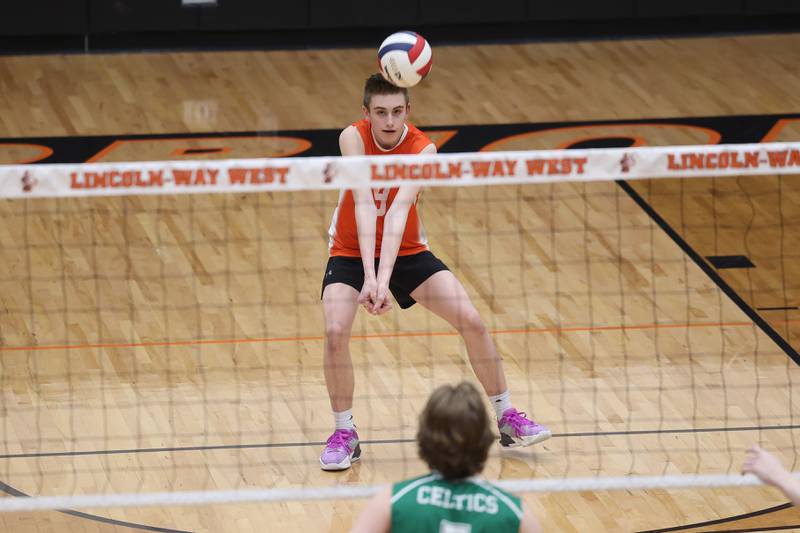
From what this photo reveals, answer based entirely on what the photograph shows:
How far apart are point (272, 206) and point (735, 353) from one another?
3.96 metres

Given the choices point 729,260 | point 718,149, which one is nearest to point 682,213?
point 729,260

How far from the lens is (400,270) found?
7176 millimetres

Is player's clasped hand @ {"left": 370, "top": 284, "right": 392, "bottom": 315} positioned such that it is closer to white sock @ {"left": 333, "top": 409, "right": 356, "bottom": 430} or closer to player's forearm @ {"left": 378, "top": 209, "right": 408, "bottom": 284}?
player's forearm @ {"left": 378, "top": 209, "right": 408, "bottom": 284}

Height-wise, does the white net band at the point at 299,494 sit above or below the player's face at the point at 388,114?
below

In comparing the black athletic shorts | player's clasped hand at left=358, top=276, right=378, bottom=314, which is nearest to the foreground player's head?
the black athletic shorts

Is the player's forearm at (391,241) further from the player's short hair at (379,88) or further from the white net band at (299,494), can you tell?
the white net band at (299,494)

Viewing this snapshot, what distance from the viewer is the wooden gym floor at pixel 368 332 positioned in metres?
7.15

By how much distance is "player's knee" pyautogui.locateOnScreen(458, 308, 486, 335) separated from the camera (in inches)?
278

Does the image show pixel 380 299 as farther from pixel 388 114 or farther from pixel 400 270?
pixel 388 114

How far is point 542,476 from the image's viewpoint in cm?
711

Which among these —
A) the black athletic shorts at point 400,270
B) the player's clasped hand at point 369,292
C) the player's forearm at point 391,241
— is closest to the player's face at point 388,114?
the player's forearm at point 391,241

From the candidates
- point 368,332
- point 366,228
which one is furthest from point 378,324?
point 366,228

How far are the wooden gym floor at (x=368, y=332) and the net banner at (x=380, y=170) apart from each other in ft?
6.04

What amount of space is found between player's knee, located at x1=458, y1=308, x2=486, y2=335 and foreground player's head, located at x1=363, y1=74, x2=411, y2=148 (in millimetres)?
973
